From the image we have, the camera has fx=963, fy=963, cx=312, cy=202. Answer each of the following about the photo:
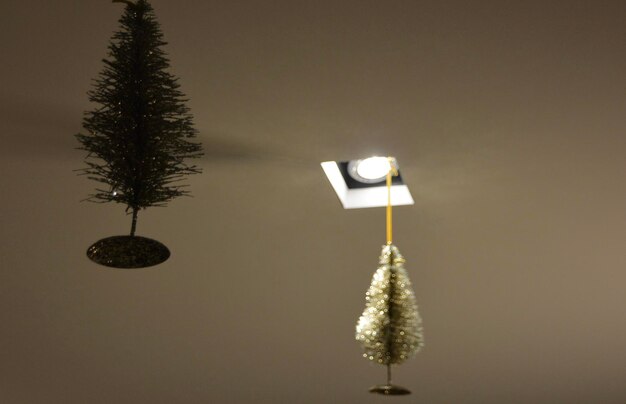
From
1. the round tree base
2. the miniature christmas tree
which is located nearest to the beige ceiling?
the miniature christmas tree

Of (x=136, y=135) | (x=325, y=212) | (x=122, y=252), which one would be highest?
(x=325, y=212)

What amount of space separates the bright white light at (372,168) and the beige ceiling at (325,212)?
112mm

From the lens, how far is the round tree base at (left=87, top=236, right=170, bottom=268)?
4.52ft

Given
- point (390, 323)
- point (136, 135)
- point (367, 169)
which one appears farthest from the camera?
point (367, 169)

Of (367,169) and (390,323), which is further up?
(367,169)

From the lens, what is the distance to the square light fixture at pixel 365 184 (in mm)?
2604

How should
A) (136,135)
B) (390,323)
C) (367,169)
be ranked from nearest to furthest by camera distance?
1. (136,135)
2. (390,323)
3. (367,169)

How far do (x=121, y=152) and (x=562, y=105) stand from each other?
1.16 metres

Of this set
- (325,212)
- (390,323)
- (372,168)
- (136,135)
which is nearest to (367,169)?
(372,168)

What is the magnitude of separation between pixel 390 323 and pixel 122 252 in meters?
0.66

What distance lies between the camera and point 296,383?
4.06 metres

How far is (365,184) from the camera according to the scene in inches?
105

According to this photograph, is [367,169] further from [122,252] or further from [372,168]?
[122,252]

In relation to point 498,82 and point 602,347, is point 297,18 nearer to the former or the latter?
point 498,82
